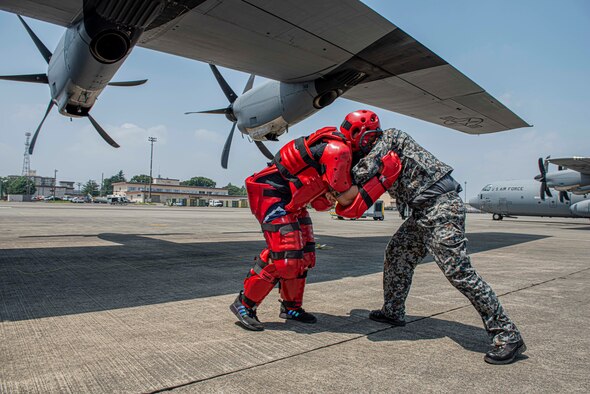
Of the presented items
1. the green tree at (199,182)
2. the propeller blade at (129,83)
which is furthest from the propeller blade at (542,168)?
the green tree at (199,182)

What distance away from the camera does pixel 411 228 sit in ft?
12.4

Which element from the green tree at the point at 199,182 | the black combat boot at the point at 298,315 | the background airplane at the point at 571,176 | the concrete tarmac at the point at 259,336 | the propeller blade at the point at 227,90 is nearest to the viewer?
the concrete tarmac at the point at 259,336

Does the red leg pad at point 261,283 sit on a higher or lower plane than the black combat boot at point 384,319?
higher

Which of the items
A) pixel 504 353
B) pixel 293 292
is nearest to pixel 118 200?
pixel 293 292

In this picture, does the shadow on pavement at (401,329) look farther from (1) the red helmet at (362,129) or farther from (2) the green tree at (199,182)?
(2) the green tree at (199,182)

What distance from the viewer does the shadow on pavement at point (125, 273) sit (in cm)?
448

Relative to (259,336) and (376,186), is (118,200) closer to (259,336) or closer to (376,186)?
(259,336)

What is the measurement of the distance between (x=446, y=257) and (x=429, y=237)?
23 cm

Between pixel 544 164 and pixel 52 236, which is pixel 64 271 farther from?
pixel 544 164

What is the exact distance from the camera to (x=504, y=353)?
2938 millimetres

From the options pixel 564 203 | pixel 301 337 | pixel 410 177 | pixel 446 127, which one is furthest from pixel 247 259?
pixel 564 203

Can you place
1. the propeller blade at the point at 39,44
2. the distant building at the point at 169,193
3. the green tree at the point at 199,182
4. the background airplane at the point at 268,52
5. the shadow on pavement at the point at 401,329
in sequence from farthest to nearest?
the green tree at the point at 199,182 → the distant building at the point at 169,193 → the propeller blade at the point at 39,44 → the background airplane at the point at 268,52 → the shadow on pavement at the point at 401,329

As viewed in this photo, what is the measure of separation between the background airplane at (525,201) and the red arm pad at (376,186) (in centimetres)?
2974

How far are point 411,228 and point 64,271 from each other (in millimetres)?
5692
